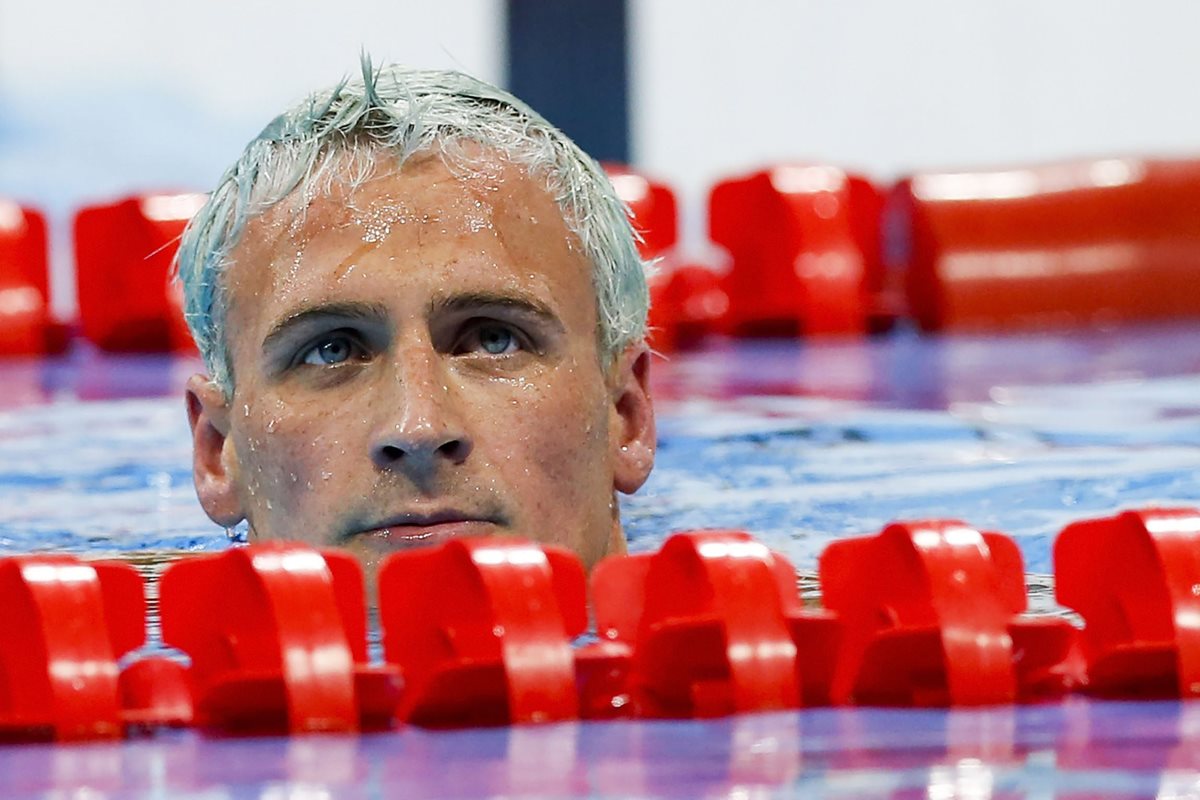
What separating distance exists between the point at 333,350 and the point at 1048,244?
453cm

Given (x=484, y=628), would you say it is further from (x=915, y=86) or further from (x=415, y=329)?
(x=915, y=86)

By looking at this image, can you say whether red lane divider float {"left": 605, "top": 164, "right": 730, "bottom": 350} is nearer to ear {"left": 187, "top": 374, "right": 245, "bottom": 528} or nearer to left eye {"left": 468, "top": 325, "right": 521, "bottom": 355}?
ear {"left": 187, "top": 374, "right": 245, "bottom": 528}

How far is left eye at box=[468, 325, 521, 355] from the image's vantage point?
2.13m

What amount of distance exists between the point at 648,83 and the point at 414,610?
6.27m

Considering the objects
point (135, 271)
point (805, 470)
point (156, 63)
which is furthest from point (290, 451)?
point (156, 63)

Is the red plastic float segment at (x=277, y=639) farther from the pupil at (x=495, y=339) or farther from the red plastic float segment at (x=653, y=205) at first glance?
the red plastic float segment at (x=653, y=205)

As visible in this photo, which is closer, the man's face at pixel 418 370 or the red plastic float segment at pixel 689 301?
the man's face at pixel 418 370

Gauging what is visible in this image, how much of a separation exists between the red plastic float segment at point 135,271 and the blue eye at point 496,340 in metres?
3.91

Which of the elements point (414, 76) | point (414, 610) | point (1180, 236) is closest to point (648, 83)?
point (1180, 236)

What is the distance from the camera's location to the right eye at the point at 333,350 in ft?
6.93

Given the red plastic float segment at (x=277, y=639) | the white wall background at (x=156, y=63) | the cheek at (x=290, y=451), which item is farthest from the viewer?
the white wall background at (x=156, y=63)

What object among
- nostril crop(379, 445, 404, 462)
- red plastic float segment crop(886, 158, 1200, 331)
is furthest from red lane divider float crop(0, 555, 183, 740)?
red plastic float segment crop(886, 158, 1200, 331)

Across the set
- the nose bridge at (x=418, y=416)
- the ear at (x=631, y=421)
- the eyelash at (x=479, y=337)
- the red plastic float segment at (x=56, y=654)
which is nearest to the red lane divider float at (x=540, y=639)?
the red plastic float segment at (x=56, y=654)

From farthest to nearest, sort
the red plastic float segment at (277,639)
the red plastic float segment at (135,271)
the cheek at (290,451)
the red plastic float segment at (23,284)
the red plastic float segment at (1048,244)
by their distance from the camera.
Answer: the red plastic float segment at (1048,244) < the red plastic float segment at (23,284) < the red plastic float segment at (135,271) < the cheek at (290,451) < the red plastic float segment at (277,639)
